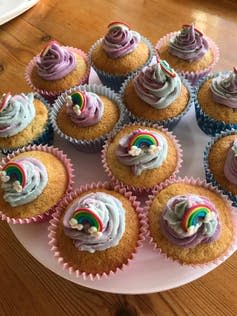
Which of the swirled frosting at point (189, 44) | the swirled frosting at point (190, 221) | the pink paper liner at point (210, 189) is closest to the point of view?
the swirled frosting at point (190, 221)

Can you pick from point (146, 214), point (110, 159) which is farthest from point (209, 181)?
point (110, 159)

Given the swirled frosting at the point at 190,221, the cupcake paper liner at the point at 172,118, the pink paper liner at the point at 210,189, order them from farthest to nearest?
the cupcake paper liner at the point at 172,118, the pink paper liner at the point at 210,189, the swirled frosting at the point at 190,221

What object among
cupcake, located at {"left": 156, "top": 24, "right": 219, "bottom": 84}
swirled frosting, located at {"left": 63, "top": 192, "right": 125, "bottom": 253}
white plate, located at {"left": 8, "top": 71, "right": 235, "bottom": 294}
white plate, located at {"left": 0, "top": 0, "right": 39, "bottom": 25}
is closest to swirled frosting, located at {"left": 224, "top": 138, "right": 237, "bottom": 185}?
white plate, located at {"left": 8, "top": 71, "right": 235, "bottom": 294}

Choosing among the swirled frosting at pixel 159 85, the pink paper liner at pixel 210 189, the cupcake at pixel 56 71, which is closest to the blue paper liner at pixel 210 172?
the pink paper liner at pixel 210 189

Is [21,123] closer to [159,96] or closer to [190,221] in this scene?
[159,96]

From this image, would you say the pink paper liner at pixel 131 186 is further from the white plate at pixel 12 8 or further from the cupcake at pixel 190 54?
the white plate at pixel 12 8

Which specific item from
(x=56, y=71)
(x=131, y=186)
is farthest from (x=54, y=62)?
(x=131, y=186)
